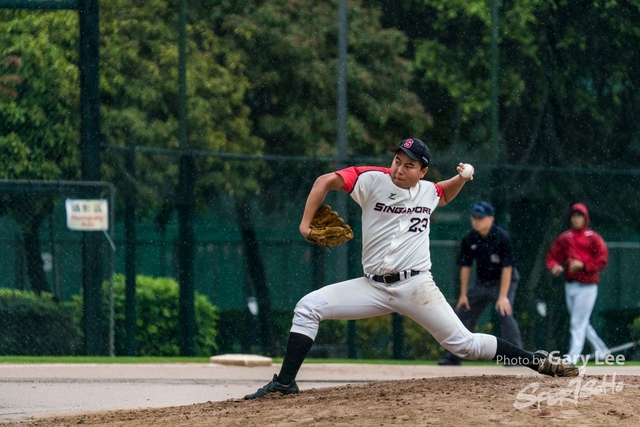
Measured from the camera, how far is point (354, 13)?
15.2m

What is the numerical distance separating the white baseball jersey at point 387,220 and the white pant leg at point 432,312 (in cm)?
12

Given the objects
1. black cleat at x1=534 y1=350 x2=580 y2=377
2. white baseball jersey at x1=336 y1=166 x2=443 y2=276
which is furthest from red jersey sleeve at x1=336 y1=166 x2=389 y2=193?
black cleat at x1=534 y1=350 x2=580 y2=377

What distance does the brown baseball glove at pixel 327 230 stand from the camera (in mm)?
7387

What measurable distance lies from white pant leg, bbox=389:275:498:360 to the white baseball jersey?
121mm

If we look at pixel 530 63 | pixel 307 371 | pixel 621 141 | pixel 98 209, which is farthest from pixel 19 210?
pixel 621 141

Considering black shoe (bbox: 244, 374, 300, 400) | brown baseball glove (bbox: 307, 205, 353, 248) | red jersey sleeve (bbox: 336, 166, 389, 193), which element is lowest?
black shoe (bbox: 244, 374, 300, 400)

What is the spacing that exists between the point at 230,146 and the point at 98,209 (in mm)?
1855

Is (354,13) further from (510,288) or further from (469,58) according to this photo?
(510,288)

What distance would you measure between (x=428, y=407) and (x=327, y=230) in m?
1.32

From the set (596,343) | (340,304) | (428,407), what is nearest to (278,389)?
(340,304)

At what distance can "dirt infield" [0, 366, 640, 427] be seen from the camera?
6.51m

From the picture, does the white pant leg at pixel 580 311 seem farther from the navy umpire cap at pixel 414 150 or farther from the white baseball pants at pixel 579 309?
the navy umpire cap at pixel 414 150

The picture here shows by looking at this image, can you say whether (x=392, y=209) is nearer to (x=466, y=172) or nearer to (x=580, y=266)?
(x=466, y=172)

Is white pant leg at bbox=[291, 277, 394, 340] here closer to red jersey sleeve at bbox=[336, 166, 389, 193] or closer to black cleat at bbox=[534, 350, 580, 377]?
red jersey sleeve at bbox=[336, 166, 389, 193]
